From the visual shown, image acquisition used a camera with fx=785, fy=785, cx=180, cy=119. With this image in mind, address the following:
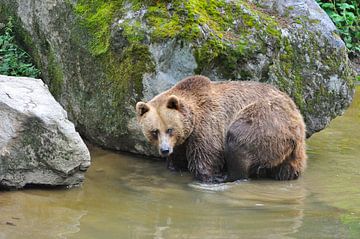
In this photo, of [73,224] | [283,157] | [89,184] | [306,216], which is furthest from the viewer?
[283,157]

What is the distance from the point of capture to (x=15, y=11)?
10.8 metres

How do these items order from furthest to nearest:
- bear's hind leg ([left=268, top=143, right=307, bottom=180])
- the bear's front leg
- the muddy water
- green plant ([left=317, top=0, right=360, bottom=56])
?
green plant ([left=317, top=0, right=360, bottom=56])
bear's hind leg ([left=268, top=143, right=307, bottom=180])
the bear's front leg
the muddy water

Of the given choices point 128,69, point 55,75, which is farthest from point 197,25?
point 55,75

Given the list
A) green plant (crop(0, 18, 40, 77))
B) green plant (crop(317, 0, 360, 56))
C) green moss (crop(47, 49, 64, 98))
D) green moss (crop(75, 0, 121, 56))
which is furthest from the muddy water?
green plant (crop(317, 0, 360, 56))

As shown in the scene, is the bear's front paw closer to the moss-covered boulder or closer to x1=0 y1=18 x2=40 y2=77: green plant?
the moss-covered boulder

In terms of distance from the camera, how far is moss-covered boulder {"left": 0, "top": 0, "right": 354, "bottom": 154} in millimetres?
9391

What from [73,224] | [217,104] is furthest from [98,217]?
[217,104]

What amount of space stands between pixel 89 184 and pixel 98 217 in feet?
4.03

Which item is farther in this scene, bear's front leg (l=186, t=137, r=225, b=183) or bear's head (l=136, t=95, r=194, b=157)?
bear's front leg (l=186, t=137, r=225, b=183)

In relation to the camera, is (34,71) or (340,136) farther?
(340,136)

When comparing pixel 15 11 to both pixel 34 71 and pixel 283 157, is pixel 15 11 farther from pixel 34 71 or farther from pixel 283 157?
pixel 283 157

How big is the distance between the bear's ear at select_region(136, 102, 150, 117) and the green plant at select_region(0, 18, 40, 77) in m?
2.23

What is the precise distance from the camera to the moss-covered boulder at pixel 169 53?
9.39 m

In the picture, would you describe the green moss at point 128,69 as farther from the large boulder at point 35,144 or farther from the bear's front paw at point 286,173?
the bear's front paw at point 286,173
